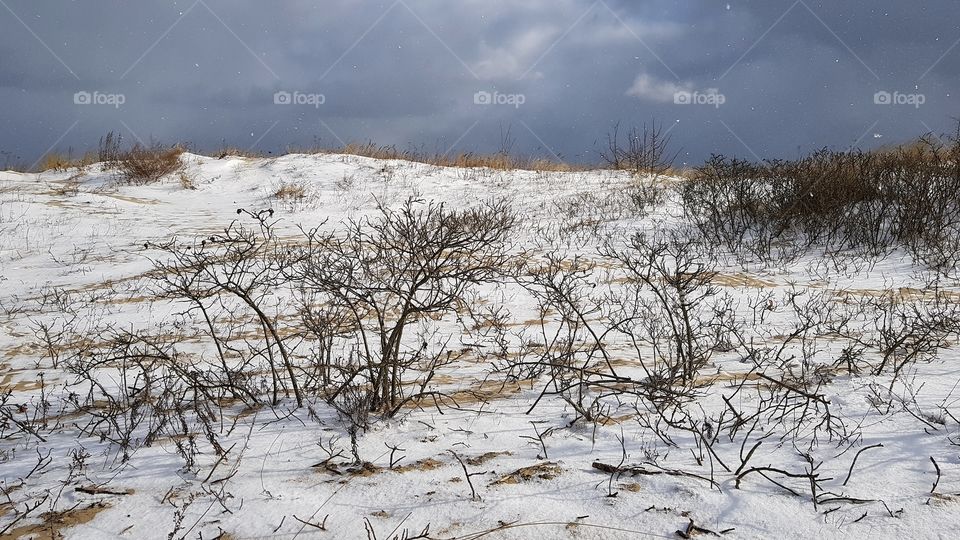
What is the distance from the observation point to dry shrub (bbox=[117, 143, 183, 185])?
1711 cm

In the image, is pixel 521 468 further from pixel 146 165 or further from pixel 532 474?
pixel 146 165

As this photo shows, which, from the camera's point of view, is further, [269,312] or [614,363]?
[269,312]

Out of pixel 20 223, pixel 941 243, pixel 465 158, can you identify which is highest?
pixel 465 158

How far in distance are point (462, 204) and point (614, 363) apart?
1131 centimetres

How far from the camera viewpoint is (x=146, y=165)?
17141mm

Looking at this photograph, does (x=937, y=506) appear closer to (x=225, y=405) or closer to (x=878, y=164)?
(x=225, y=405)

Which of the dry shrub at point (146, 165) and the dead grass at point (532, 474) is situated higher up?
the dry shrub at point (146, 165)

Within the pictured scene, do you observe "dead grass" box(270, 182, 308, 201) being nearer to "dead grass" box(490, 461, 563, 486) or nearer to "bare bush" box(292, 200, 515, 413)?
"bare bush" box(292, 200, 515, 413)

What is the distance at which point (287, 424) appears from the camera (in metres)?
2.80

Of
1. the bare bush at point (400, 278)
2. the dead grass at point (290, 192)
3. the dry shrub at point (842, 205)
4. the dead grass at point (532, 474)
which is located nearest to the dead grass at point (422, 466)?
the dead grass at point (532, 474)

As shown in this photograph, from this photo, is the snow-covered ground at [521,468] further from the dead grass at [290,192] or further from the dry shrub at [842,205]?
the dead grass at [290,192]

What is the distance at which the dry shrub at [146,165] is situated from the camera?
17.1 meters

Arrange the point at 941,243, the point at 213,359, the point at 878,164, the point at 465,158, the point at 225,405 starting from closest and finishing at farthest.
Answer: the point at 225,405 → the point at 213,359 → the point at 941,243 → the point at 878,164 → the point at 465,158

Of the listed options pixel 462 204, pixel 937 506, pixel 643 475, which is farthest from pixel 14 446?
pixel 462 204
